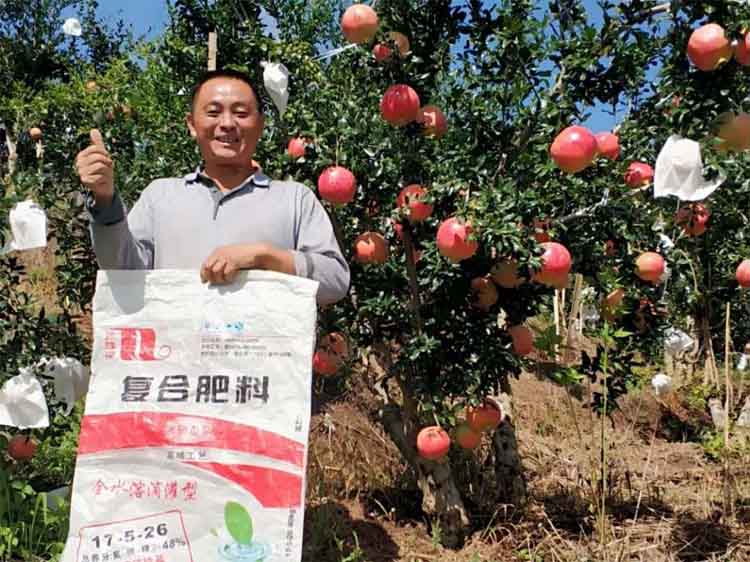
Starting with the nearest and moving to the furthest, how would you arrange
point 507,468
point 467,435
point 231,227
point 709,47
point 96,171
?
1. point 96,171
2. point 231,227
3. point 709,47
4. point 467,435
5. point 507,468

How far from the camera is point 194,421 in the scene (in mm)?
1491

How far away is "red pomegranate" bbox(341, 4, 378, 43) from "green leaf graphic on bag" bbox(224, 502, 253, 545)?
5.37 ft

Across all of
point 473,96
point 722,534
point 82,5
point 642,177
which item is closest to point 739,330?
point 722,534

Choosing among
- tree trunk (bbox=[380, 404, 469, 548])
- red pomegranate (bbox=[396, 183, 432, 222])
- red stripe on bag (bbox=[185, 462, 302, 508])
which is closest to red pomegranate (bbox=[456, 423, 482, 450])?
tree trunk (bbox=[380, 404, 469, 548])

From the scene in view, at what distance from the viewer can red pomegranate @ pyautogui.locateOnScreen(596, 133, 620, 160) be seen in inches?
101

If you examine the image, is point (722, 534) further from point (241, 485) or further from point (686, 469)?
point (241, 485)

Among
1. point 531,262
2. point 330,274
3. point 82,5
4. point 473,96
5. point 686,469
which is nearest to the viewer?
point 330,274

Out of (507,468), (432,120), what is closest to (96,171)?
(432,120)

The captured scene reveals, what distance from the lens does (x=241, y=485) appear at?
147cm

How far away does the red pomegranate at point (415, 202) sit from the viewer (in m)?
2.45

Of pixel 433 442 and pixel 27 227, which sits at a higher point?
pixel 27 227

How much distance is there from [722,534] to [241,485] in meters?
2.51

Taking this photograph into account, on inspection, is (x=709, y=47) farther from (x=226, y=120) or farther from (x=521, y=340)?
(x=226, y=120)

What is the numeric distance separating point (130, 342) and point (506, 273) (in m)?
1.45
